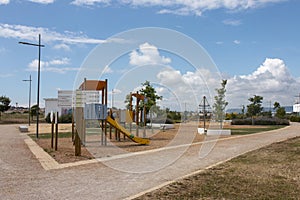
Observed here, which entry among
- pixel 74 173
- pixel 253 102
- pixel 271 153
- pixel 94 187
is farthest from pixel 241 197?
pixel 253 102

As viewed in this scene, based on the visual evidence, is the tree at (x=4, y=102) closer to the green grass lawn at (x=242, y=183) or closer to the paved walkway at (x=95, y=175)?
the paved walkway at (x=95, y=175)

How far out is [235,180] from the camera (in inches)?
292

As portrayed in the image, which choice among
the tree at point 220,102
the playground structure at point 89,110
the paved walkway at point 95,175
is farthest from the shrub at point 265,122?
the paved walkway at point 95,175

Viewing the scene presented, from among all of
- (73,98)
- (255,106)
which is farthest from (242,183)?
(255,106)

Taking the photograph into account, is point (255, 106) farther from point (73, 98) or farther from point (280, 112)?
point (73, 98)

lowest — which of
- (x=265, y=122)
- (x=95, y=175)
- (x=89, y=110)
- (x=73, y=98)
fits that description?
(x=95, y=175)

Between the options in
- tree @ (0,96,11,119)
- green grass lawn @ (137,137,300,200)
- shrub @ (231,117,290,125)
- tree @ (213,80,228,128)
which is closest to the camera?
green grass lawn @ (137,137,300,200)

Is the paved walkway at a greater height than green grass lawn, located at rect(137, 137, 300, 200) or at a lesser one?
lesser

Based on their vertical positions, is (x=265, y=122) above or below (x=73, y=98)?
below

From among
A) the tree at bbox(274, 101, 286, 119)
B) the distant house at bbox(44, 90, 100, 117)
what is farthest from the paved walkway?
the tree at bbox(274, 101, 286, 119)

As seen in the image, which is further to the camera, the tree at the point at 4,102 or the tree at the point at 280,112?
the tree at the point at 280,112

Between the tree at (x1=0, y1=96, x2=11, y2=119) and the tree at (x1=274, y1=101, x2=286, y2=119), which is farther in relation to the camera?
the tree at (x1=274, y1=101, x2=286, y2=119)

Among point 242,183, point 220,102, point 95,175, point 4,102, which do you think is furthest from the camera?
point 4,102

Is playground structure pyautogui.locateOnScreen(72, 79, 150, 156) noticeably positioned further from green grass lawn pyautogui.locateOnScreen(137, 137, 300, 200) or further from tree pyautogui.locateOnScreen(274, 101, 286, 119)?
tree pyautogui.locateOnScreen(274, 101, 286, 119)
